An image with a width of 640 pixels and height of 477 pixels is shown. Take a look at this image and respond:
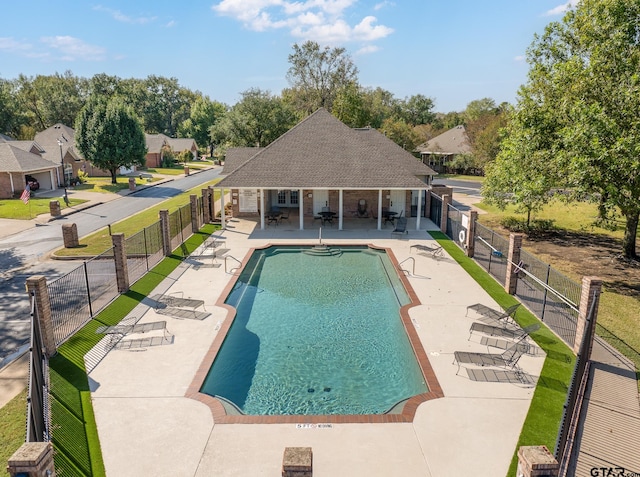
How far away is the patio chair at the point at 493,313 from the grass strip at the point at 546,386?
405 mm

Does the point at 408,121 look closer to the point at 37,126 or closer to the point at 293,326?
the point at 37,126

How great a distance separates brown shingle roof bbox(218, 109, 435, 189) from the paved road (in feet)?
31.3

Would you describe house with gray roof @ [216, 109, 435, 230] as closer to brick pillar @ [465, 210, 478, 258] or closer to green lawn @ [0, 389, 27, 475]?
brick pillar @ [465, 210, 478, 258]

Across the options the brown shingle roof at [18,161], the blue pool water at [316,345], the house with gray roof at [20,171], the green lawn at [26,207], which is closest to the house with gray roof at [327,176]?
the blue pool water at [316,345]

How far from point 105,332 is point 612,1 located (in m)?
22.3

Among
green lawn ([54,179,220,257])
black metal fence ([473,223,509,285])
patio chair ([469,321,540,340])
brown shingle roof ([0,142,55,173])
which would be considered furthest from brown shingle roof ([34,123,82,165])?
patio chair ([469,321,540,340])

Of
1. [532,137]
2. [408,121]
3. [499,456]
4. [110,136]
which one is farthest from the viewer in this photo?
[408,121]

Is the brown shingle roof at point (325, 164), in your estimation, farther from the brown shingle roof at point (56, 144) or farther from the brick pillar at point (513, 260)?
the brown shingle roof at point (56, 144)

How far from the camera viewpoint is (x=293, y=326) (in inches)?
572

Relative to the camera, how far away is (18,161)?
131ft

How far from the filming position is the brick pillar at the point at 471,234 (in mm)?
20891

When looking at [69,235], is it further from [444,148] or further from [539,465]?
[444,148]

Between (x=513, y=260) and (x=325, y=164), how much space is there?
14093mm

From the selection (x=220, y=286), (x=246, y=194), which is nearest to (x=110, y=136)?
(x=246, y=194)
